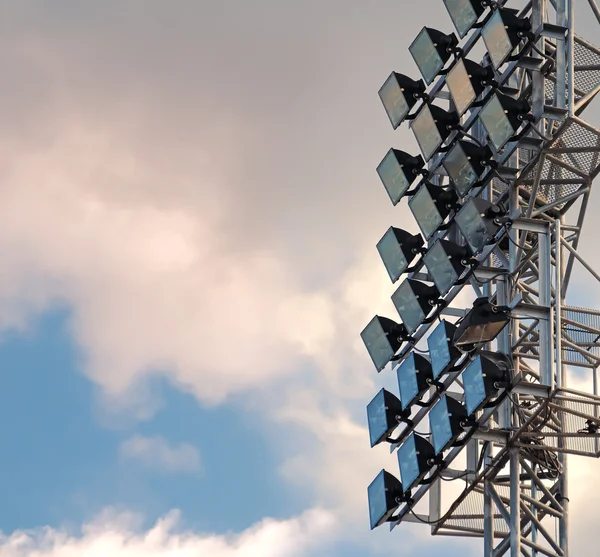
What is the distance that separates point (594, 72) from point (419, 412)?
6.57 metres

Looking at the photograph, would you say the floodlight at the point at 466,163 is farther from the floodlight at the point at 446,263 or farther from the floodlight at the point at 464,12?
the floodlight at the point at 464,12

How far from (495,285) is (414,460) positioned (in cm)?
378

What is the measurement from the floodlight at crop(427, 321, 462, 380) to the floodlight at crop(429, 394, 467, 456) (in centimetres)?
51

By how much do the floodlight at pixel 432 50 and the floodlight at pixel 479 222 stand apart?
11.0ft

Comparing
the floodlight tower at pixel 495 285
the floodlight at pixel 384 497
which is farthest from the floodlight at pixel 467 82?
the floodlight at pixel 384 497

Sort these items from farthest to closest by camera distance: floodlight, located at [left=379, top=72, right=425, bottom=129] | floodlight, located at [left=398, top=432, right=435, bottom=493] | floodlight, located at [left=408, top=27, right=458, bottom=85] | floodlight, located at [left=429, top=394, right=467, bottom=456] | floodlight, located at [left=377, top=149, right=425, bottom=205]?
floodlight, located at [left=379, top=72, right=425, bottom=129] → floodlight, located at [left=377, top=149, right=425, bottom=205] → floodlight, located at [left=408, top=27, right=458, bottom=85] → floodlight, located at [left=398, top=432, right=435, bottom=493] → floodlight, located at [left=429, top=394, right=467, bottom=456]

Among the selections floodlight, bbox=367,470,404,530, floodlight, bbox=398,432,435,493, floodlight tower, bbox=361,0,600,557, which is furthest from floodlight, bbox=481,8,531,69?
floodlight, bbox=367,470,404,530

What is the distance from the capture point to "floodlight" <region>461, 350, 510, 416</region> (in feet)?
104

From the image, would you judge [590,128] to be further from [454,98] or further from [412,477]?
[412,477]

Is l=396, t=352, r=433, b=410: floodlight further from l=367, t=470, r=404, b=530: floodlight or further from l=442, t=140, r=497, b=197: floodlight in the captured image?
l=442, t=140, r=497, b=197: floodlight

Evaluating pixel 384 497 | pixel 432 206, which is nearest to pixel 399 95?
pixel 432 206

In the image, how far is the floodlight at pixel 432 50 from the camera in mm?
35188

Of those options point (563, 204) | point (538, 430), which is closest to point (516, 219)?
point (563, 204)

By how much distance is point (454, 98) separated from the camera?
34188 millimetres
